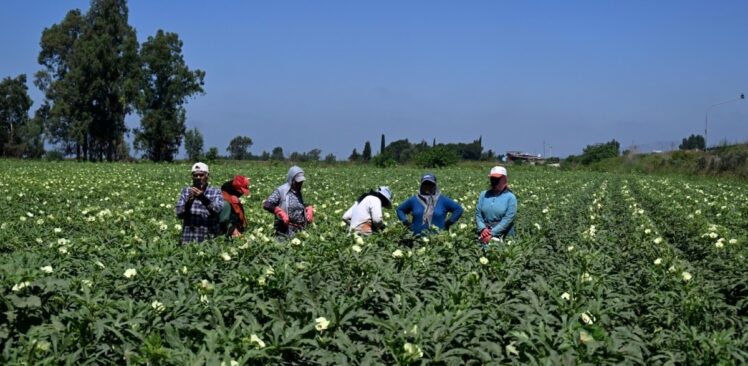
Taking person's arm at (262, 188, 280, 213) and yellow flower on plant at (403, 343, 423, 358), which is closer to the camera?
yellow flower on plant at (403, 343, 423, 358)

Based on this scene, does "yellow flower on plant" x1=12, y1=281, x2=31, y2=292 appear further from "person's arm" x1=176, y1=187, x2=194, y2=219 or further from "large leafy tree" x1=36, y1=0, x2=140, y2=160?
"large leafy tree" x1=36, y1=0, x2=140, y2=160

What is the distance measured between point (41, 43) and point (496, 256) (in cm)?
7394

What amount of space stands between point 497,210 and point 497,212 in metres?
0.02

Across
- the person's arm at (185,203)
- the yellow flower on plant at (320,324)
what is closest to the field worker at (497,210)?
the person's arm at (185,203)

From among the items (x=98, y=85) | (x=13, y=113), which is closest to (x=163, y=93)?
(x=98, y=85)

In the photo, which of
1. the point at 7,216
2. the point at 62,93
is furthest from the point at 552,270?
the point at 62,93

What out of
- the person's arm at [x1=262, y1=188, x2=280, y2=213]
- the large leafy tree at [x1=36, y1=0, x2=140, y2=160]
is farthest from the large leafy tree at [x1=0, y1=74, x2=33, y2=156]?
the person's arm at [x1=262, y1=188, x2=280, y2=213]

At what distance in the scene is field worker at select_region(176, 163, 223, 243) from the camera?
7.06m

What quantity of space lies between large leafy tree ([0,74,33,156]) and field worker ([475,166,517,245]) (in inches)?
3378

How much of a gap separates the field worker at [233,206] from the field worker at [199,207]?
0.12 m

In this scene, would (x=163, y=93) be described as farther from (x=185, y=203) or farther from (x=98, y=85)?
(x=185, y=203)

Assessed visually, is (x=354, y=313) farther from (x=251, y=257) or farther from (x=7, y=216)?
(x=7, y=216)

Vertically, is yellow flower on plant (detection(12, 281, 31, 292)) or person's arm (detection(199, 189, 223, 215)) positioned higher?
person's arm (detection(199, 189, 223, 215))

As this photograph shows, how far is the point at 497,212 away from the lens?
7.91m
